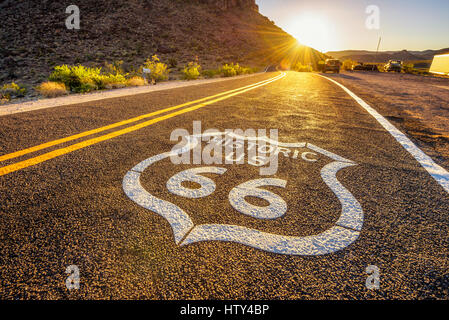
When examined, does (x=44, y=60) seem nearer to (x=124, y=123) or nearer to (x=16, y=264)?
(x=124, y=123)

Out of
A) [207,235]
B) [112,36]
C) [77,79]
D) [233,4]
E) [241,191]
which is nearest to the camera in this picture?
[207,235]

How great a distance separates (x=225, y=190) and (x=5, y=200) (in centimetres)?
154

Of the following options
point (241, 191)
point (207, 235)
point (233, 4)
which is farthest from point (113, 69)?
point (233, 4)

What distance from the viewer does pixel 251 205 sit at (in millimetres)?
1588

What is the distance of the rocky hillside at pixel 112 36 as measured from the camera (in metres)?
23.0

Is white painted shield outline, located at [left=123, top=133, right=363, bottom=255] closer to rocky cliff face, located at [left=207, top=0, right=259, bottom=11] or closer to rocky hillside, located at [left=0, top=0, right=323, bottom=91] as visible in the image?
rocky hillside, located at [left=0, top=0, right=323, bottom=91]

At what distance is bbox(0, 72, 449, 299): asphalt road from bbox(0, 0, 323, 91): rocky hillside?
18133mm

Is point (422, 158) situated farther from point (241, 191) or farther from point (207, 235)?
point (207, 235)

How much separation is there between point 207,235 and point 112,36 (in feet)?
122

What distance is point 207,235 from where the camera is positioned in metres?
1.29

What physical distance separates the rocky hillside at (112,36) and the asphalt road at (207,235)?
59.5 feet

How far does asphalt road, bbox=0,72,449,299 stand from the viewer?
102 centimetres

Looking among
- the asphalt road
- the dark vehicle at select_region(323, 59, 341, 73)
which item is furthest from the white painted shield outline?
the dark vehicle at select_region(323, 59, 341, 73)

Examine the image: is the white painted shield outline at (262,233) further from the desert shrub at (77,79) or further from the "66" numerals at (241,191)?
the desert shrub at (77,79)
